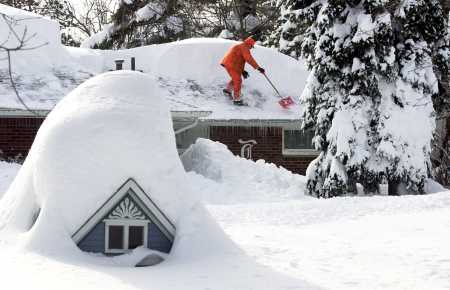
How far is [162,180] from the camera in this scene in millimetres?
7426

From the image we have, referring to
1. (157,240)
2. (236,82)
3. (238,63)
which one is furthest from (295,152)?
(157,240)

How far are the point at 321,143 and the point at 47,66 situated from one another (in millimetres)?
8057

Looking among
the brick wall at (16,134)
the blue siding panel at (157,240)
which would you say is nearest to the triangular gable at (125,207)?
the blue siding panel at (157,240)

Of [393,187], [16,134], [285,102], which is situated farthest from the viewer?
[285,102]

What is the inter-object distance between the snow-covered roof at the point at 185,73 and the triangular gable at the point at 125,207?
353 inches

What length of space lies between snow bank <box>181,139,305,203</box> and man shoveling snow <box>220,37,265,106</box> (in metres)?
2.53

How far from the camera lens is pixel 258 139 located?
723 inches

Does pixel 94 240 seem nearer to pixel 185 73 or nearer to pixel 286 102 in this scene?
pixel 286 102

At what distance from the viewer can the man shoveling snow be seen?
17.7m

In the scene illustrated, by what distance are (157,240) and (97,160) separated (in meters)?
1.12

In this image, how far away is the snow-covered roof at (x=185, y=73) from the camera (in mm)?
17297

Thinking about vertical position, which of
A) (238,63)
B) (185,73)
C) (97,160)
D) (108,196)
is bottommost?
(108,196)

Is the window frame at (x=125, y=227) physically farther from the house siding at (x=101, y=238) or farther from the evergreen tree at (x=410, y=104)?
the evergreen tree at (x=410, y=104)

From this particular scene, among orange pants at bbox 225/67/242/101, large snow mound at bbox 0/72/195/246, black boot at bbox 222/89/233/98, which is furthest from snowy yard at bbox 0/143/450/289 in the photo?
black boot at bbox 222/89/233/98
